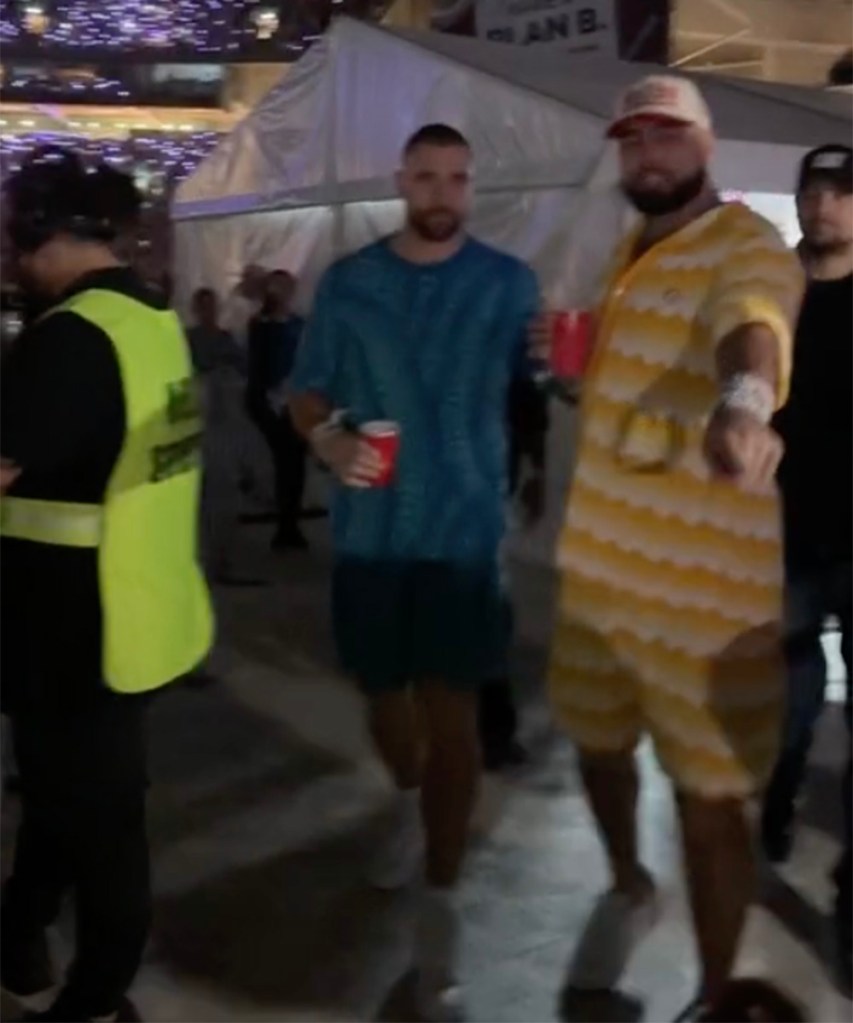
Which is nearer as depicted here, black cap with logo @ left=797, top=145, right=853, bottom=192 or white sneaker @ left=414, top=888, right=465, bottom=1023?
white sneaker @ left=414, top=888, right=465, bottom=1023

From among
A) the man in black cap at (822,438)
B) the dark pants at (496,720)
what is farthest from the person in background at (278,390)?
the man in black cap at (822,438)

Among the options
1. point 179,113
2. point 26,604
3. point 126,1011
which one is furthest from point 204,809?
Result: point 179,113

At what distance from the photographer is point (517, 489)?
359 cm

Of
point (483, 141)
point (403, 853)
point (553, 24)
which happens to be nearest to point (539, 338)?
point (403, 853)

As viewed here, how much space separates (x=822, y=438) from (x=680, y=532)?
92 centimetres

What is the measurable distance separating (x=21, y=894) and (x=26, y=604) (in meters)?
0.67

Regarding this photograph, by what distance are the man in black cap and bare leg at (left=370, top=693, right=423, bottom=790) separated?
832 mm

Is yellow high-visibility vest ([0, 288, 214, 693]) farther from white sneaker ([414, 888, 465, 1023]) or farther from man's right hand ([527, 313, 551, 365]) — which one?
white sneaker ([414, 888, 465, 1023])

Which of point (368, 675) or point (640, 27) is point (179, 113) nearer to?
point (640, 27)

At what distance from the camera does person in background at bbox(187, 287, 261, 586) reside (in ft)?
22.5

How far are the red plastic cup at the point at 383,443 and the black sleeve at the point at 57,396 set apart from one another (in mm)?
487

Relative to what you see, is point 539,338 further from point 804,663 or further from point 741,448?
point 804,663

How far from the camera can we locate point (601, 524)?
8.27ft

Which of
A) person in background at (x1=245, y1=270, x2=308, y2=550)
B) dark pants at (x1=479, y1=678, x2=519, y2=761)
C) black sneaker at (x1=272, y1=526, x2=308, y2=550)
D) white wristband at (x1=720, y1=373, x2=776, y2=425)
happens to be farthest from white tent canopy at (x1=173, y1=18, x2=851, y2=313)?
white wristband at (x1=720, y1=373, x2=776, y2=425)
